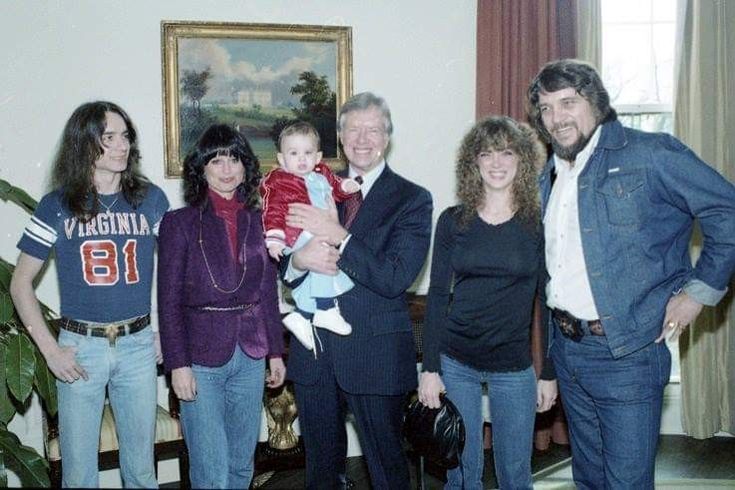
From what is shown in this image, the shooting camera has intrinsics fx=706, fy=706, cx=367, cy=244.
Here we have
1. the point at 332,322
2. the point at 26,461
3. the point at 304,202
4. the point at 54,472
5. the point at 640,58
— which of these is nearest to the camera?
the point at 332,322

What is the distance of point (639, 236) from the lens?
7.13ft

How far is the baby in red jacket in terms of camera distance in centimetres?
233

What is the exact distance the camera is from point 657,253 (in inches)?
86.1

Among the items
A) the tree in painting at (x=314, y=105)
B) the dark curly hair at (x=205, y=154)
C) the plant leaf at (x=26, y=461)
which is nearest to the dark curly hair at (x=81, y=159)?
the dark curly hair at (x=205, y=154)

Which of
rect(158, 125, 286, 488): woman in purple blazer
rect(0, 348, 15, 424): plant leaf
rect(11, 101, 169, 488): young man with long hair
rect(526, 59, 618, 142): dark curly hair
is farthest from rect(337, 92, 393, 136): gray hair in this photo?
rect(0, 348, 15, 424): plant leaf

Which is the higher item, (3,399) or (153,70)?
(153,70)

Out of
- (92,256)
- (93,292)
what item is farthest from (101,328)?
(92,256)

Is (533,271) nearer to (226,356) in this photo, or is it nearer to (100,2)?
(226,356)

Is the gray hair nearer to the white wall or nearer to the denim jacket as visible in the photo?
the denim jacket

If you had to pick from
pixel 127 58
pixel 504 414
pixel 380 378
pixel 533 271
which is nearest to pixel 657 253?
pixel 533 271

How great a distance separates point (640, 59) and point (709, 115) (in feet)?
1.82

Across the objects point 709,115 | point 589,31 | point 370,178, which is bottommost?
point 370,178

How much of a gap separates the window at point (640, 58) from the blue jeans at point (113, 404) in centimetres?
308

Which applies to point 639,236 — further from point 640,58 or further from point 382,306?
point 640,58
